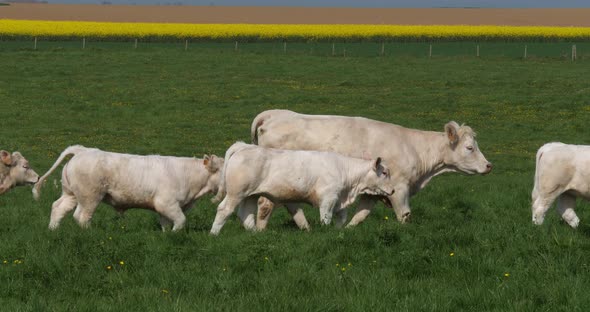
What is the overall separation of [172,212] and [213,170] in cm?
106

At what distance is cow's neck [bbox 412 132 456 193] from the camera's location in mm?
15078

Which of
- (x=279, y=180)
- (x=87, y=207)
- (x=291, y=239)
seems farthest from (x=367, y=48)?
(x=291, y=239)

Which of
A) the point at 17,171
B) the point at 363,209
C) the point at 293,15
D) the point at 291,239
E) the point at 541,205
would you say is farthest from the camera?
the point at 293,15

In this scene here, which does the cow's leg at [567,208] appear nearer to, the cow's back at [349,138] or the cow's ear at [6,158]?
the cow's back at [349,138]

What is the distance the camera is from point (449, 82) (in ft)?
143

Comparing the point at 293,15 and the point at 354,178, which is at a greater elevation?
the point at 293,15

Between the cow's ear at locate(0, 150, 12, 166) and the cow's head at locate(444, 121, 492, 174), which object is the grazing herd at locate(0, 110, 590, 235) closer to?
the cow's head at locate(444, 121, 492, 174)

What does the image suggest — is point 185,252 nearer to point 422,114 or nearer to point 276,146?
point 276,146

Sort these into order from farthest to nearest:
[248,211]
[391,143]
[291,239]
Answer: [391,143], [248,211], [291,239]

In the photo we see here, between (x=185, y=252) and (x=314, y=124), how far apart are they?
471cm

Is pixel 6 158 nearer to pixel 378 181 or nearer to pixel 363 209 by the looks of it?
pixel 363 209

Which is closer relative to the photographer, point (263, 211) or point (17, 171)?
point (263, 211)

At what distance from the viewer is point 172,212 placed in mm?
12812

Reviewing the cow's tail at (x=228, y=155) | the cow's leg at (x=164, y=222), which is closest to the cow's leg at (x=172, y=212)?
the cow's leg at (x=164, y=222)
